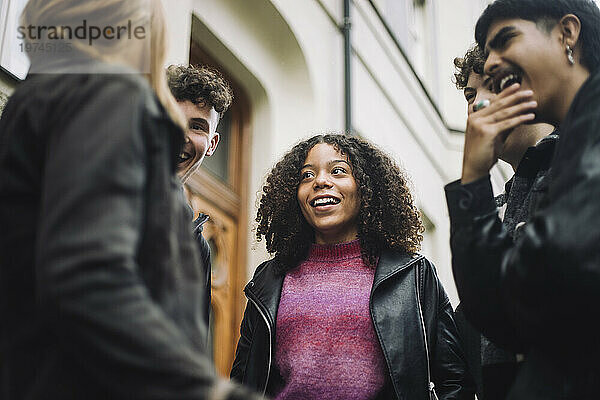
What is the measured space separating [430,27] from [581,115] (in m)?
10.7

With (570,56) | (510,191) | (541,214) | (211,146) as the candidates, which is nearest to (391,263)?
(510,191)

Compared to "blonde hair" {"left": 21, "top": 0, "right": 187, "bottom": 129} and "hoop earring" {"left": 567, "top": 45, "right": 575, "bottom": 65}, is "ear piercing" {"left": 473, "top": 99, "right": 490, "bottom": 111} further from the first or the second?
"blonde hair" {"left": 21, "top": 0, "right": 187, "bottom": 129}

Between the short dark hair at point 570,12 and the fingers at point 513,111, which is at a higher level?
the short dark hair at point 570,12

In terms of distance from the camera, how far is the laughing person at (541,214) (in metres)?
1.52

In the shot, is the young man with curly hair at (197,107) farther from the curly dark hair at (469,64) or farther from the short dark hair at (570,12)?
the short dark hair at (570,12)

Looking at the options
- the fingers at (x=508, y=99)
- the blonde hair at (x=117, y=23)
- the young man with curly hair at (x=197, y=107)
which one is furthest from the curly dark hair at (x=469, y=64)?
the blonde hair at (x=117, y=23)

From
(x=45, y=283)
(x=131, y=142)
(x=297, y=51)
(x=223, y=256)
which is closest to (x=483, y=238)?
(x=131, y=142)

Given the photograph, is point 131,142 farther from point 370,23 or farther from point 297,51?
point 370,23

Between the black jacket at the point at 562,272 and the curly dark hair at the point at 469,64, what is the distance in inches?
47.0

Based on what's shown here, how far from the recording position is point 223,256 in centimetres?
578

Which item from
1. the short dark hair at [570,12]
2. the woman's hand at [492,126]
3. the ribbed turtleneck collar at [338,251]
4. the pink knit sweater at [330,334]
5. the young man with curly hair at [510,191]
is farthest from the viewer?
the ribbed turtleneck collar at [338,251]

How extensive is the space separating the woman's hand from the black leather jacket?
3.28 feet

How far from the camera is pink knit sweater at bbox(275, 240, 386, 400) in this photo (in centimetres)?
269

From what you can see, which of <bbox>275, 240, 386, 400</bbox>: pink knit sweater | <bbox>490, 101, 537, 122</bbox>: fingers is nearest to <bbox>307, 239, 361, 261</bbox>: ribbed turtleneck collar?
<bbox>275, 240, 386, 400</bbox>: pink knit sweater
